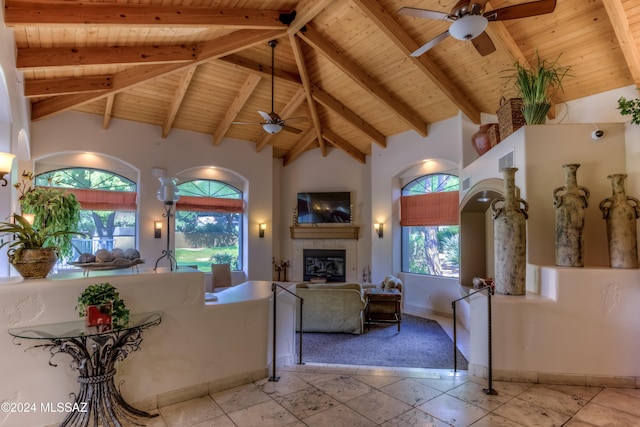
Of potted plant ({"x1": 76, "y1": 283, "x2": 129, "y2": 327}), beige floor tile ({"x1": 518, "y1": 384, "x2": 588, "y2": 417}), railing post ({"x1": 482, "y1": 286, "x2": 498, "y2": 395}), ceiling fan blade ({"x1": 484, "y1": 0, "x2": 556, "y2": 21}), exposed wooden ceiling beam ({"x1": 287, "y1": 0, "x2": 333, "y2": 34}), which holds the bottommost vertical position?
beige floor tile ({"x1": 518, "y1": 384, "x2": 588, "y2": 417})

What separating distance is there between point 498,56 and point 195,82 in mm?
4946

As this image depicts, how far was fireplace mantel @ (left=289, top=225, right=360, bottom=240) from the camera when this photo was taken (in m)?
8.62

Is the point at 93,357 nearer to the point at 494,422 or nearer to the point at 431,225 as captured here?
the point at 494,422

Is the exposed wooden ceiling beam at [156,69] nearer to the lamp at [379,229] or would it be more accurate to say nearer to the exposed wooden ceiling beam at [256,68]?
the exposed wooden ceiling beam at [256,68]

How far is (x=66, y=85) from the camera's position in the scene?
16.1 feet

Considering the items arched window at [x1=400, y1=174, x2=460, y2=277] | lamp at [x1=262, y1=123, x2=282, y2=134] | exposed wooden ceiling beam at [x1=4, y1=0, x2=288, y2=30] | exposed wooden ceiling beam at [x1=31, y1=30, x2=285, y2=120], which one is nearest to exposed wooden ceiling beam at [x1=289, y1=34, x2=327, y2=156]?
exposed wooden ceiling beam at [x1=31, y1=30, x2=285, y2=120]

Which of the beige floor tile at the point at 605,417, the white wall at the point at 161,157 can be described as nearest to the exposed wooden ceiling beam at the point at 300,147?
the white wall at the point at 161,157

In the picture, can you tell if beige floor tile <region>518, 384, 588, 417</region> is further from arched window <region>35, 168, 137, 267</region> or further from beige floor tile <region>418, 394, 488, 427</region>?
arched window <region>35, 168, 137, 267</region>

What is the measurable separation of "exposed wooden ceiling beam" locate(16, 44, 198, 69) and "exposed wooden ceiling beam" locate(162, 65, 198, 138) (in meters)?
0.38

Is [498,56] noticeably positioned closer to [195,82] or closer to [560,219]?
[560,219]

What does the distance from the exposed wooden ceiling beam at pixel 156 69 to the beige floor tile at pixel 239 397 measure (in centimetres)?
428

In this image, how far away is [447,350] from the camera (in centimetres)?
482

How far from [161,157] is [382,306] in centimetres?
545

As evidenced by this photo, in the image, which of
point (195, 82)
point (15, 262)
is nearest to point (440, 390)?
point (15, 262)
